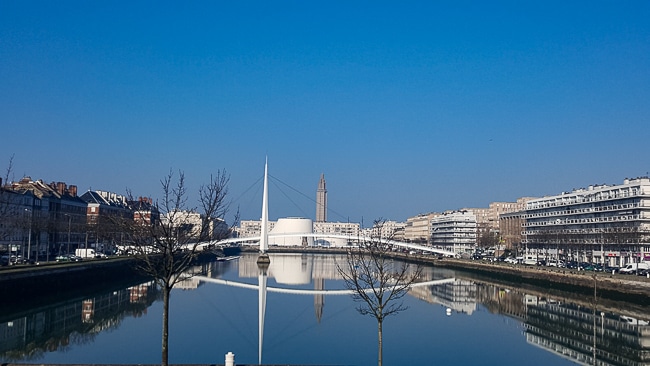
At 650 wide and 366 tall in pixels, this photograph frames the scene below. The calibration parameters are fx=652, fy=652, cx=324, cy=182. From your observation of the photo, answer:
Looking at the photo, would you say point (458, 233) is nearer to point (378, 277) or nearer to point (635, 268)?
point (635, 268)

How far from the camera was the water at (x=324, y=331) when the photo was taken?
643 inches

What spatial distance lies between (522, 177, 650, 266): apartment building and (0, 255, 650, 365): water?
47.3ft

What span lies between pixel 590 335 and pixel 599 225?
31996mm

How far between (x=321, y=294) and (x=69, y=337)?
51.4 ft

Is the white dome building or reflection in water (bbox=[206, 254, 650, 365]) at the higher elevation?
the white dome building

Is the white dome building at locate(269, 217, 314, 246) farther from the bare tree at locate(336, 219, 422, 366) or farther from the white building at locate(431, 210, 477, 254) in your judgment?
the bare tree at locate(336, 219, 422, 366)

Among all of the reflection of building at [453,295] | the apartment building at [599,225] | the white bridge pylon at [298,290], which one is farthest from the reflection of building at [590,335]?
the apartment building at [599,225]

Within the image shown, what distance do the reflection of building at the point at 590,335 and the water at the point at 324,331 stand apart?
31mm

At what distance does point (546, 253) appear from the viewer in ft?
169

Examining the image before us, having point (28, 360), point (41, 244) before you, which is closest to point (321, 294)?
point (28, 360)

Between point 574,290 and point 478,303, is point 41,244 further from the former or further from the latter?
point 574,290

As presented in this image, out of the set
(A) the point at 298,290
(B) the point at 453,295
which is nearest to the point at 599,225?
(B) the point at 453,295

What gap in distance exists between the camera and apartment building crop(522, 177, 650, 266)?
139ft

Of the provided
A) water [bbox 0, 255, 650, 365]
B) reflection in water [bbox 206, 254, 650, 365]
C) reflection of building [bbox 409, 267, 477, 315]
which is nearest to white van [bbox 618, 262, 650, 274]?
reflection in water [bbox 206, 254, 650, 365]
